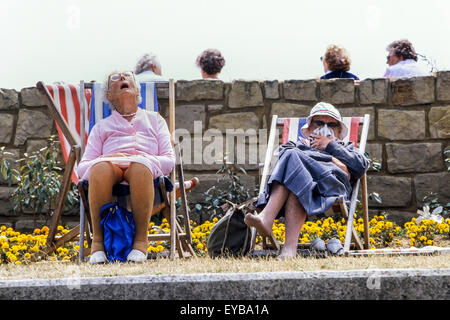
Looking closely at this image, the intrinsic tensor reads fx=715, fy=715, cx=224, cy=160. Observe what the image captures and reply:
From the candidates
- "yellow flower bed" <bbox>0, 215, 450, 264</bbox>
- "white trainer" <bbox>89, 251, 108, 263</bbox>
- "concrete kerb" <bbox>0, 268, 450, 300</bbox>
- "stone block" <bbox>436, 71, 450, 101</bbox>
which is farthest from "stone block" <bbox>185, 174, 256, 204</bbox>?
"concrete kerb" <bbox>0, 268, 450, 300</bbox>

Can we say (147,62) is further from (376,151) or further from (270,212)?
(270,212)

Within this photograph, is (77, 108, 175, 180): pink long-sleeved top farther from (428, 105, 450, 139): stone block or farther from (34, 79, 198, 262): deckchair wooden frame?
(428, 105, 450, 139): stone block

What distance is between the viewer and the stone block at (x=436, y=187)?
226 inches

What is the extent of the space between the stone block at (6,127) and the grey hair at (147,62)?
1.17m

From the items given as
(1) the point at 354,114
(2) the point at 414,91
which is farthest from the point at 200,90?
(2) the point at 414,91

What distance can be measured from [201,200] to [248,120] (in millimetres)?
757

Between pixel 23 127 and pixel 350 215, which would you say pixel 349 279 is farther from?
pixel 23 127

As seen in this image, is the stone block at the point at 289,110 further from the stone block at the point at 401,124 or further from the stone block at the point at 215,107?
→ the stone block at the point at 401,124

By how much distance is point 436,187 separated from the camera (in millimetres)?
5750

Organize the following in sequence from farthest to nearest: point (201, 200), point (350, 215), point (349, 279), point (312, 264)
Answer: point (201, 200), point (350, 215), point (312, 264), point (349, 279)

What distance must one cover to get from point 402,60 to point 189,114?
2.01 metres

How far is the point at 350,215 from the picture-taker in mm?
4234

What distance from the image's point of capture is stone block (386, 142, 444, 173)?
5.77 m
